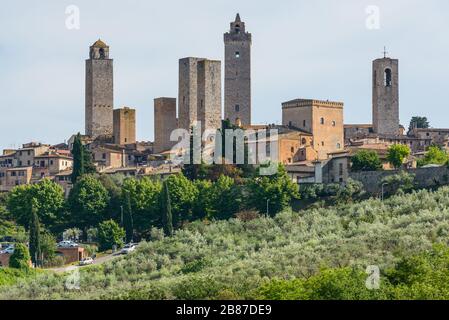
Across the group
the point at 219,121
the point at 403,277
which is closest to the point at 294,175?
the point at 219,121

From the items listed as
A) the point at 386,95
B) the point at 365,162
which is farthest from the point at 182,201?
the point at 386,95

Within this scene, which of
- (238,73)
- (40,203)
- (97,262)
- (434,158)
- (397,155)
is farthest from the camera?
(238,73)

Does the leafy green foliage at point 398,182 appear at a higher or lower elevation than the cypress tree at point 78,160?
lower

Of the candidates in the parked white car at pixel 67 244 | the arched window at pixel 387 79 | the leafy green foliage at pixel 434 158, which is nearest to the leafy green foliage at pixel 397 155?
the leafy green foliage at pixel 434 158

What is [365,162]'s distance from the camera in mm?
69688

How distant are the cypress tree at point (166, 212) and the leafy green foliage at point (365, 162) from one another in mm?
7759

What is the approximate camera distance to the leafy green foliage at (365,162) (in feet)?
228

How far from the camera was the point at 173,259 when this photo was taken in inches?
2298

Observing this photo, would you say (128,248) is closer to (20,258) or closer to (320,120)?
(20,258)

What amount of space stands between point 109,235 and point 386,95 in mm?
31803

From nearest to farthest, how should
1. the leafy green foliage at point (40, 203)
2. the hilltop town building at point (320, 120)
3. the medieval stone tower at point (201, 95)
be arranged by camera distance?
the leafy green foliage at point (40, 203) → the hilltop town building at point (320, 120) → the medieval stone tower at point (201, 95)

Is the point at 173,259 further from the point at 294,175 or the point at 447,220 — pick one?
the point at 294,175

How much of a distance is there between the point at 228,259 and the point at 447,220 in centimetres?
681

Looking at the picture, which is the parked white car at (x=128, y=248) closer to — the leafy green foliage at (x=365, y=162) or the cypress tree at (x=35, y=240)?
the cypress tree at (x=35, y=240)
